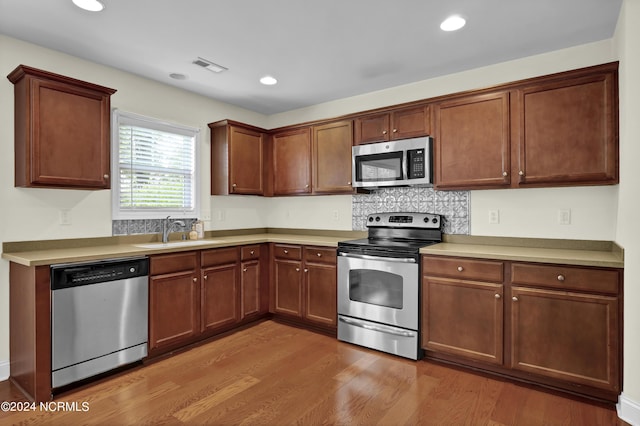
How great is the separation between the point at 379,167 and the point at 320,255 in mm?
1039

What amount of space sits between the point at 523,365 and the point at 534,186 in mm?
1301

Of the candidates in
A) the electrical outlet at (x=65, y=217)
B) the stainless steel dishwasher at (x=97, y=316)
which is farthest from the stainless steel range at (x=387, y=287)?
the electrical outlet at (x=65, y=217)

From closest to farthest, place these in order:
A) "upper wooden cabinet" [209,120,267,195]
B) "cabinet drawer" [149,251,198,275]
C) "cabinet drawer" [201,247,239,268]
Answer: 1. "cabinet drawer" [149,251,198,275]
2. "cabinet drawer" [201,247,239,268]
3. "upper wooden cabinet" [209,120,267,195]

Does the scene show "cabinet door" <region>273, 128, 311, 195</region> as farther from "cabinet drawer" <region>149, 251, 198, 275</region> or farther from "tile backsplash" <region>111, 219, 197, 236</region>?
"cabinet drawer" <region>149, 251, 198, 275</region>

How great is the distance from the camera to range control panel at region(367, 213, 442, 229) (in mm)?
3443

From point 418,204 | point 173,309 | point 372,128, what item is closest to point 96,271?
point 173,309

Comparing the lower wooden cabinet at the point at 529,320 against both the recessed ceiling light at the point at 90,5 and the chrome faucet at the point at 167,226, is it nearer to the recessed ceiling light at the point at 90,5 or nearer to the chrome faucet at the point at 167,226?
the chrome faucet at the point at 167,226

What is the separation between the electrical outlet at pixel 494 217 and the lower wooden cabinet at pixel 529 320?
0.66 m

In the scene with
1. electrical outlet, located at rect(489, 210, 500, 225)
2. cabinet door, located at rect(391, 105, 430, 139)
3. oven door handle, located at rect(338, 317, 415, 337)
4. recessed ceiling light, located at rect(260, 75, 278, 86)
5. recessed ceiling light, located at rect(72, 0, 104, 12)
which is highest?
recessed ceiling light, located at rect(260, 75, 278, 86)

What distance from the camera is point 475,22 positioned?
247cm

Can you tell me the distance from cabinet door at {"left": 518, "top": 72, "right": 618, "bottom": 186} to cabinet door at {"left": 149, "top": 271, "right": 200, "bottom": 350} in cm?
288

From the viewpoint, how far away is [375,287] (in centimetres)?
321

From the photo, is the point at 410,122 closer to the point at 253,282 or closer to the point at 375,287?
the point at 375,287

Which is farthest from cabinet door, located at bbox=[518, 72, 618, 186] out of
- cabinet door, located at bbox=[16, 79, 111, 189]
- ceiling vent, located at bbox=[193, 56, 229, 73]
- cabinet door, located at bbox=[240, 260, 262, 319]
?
cabinet door, located at bbox=[16, 79, 111, 189]
